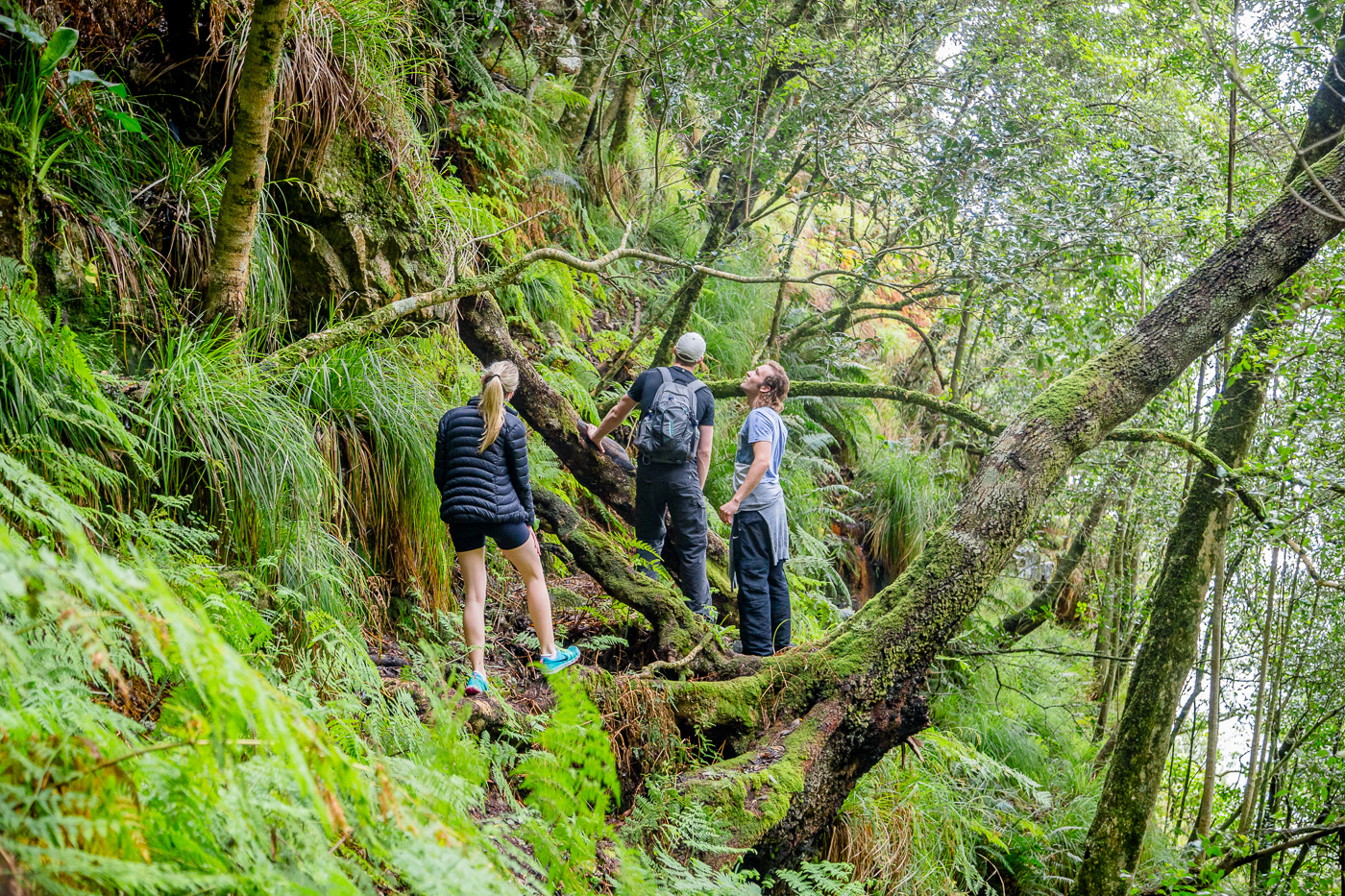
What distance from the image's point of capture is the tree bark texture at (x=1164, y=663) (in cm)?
527

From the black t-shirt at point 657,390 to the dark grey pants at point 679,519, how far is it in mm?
362

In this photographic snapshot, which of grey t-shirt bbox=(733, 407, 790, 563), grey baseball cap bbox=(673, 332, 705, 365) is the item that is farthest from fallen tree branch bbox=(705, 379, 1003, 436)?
grey t-shirt bbox=(733, 407, 790, 563)

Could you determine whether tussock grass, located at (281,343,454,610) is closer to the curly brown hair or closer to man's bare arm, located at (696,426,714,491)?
man's bare arm, located at (696,426,714,491)

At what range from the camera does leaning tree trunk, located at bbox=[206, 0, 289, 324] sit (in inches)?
148

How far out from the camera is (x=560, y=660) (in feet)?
14.5

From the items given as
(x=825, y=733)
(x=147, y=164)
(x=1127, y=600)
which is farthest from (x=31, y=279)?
(x=1127, y=600)

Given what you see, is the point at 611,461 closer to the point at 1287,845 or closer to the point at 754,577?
the point at 754,577

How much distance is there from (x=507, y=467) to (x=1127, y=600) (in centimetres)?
726

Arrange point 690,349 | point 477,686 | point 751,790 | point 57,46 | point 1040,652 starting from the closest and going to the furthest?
point 57,46, point 751,790, point 477,686, point 690,349, point 1040,652

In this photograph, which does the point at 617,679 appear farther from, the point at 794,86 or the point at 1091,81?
the point at 1091,81

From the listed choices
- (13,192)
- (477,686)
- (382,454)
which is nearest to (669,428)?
(382,454)

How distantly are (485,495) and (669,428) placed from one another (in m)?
1.47

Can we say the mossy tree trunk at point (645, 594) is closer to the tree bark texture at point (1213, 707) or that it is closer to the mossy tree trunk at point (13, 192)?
the mossy tree trunk at point (13, 192)

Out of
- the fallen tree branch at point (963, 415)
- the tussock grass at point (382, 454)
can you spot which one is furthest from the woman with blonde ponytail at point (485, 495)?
the fallen tree branch at point (963, 415)
